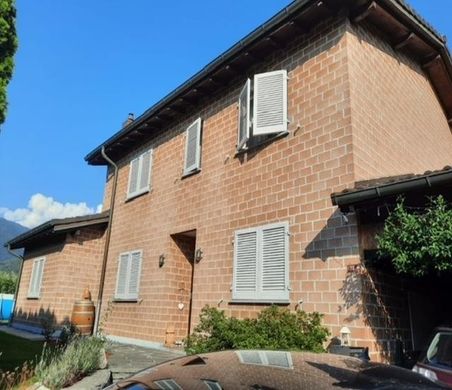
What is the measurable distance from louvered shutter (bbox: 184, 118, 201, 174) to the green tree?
5.81 meters

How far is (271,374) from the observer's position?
1.87 metres

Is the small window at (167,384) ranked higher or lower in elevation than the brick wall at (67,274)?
lower

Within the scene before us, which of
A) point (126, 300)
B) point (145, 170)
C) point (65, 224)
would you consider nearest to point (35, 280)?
point (65, 224)

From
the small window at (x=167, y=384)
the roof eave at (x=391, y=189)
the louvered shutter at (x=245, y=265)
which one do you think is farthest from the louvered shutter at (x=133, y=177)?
the small window at (x=167, y=384)

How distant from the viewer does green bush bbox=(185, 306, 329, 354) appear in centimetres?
615

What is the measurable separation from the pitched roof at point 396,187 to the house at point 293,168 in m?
0.03

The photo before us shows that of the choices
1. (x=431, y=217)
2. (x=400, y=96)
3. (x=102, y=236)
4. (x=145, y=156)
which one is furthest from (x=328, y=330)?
(x=102, y=236)

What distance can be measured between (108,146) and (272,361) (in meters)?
13.5

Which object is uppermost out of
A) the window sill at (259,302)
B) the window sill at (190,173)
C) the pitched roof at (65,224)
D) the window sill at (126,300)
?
the window sill at (190,173)

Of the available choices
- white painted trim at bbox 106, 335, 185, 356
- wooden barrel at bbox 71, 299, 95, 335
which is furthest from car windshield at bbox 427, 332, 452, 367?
wooden barrel at bbox 71, 299, 95, 335

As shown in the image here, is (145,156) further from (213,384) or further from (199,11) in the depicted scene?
(213,384)

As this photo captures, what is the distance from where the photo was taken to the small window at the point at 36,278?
14975 millimetres

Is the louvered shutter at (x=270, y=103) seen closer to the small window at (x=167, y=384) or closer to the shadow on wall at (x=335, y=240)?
the shadow on wall at (x=335, y=240)

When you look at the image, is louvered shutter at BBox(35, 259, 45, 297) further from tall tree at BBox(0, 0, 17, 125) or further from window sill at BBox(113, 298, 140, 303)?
tall tree at BBox(0, 0, 17, 125)
